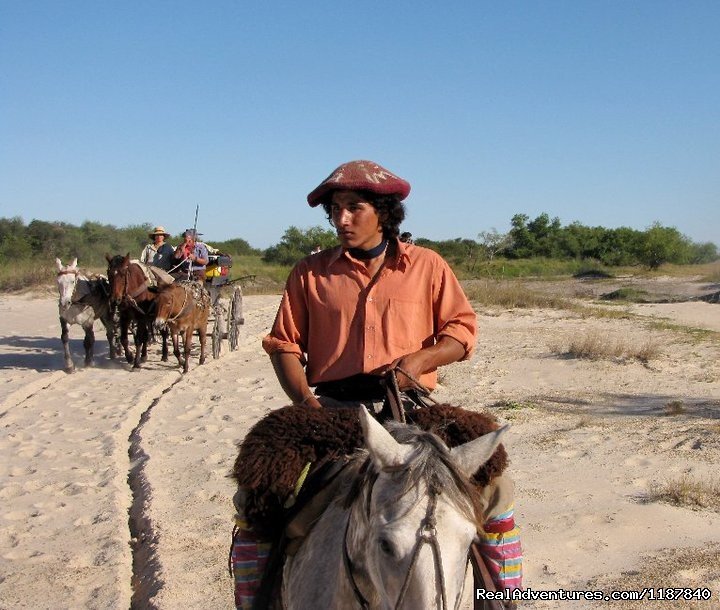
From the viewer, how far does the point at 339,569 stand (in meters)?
2.36

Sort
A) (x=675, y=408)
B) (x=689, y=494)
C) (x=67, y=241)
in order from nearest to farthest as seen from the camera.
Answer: (x=689, y=494) → (x=675, y=408) → (x=67, y=241)

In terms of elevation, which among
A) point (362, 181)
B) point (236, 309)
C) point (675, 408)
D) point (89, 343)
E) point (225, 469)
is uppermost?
point (362, 181)

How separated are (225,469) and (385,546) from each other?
5.40m

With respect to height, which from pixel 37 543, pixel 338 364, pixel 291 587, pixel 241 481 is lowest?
pixel 37 543

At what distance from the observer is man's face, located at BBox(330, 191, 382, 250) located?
309 cm

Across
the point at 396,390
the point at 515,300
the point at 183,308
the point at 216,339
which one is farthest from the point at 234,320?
the point at 396,390

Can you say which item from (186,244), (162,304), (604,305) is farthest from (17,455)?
(604,305)

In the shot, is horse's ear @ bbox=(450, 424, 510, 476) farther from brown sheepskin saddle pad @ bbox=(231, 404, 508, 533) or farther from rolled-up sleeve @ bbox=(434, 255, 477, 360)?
rolled-up sleeve @ bbox=(434, 255, 477, 360)

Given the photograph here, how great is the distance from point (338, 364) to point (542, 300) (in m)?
20.9

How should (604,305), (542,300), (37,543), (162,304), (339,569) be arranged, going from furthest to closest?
1. (604,305)
2. (542,300)
3. (162,304)
4. (37,543)
5. (339,569)

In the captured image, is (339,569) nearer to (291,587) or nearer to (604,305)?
(291,587)

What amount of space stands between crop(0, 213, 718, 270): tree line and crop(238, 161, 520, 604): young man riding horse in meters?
35.4

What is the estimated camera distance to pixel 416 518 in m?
1.97

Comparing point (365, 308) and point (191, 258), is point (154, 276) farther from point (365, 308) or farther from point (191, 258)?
point (365, 308)
